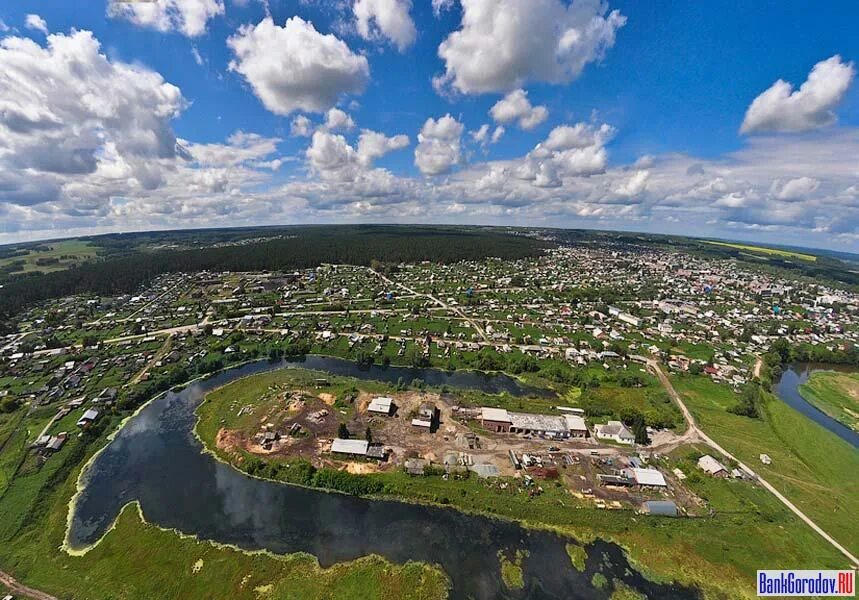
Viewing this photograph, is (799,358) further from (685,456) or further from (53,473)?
(53,473)

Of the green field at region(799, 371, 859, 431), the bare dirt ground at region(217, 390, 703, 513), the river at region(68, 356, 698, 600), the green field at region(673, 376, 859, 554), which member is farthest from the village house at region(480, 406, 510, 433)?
the green field at region(799, 371, 859, 431)

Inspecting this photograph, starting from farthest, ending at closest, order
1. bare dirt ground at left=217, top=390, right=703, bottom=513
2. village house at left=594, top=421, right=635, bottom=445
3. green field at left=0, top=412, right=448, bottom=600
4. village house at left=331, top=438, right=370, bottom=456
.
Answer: village house at left=594, top=421, right=635, bottom=445, village house at left=331, top=438, right=370, bottom=456, bare dirt ground at left=217, top=390, right=703, bottom=513, green field at left=0, top=412, right=448, bottom=600

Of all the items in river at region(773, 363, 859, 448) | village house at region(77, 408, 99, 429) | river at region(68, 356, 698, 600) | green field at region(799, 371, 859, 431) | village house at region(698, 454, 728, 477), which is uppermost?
village house at region(77, 408, 99, 429)

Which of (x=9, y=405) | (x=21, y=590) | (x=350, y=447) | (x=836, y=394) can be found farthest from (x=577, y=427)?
(x=9, y=405)

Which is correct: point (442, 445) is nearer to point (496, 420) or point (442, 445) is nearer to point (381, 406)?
point (496, 420)

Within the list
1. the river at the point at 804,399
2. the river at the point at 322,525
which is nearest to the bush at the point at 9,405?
the river at the point at 322,525

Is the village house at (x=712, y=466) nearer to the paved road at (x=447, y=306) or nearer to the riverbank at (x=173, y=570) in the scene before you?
the riverbank at (x=173, y=570)

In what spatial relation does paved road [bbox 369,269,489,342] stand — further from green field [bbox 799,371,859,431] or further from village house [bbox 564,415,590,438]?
green field [bbox 799,371,859,431]
